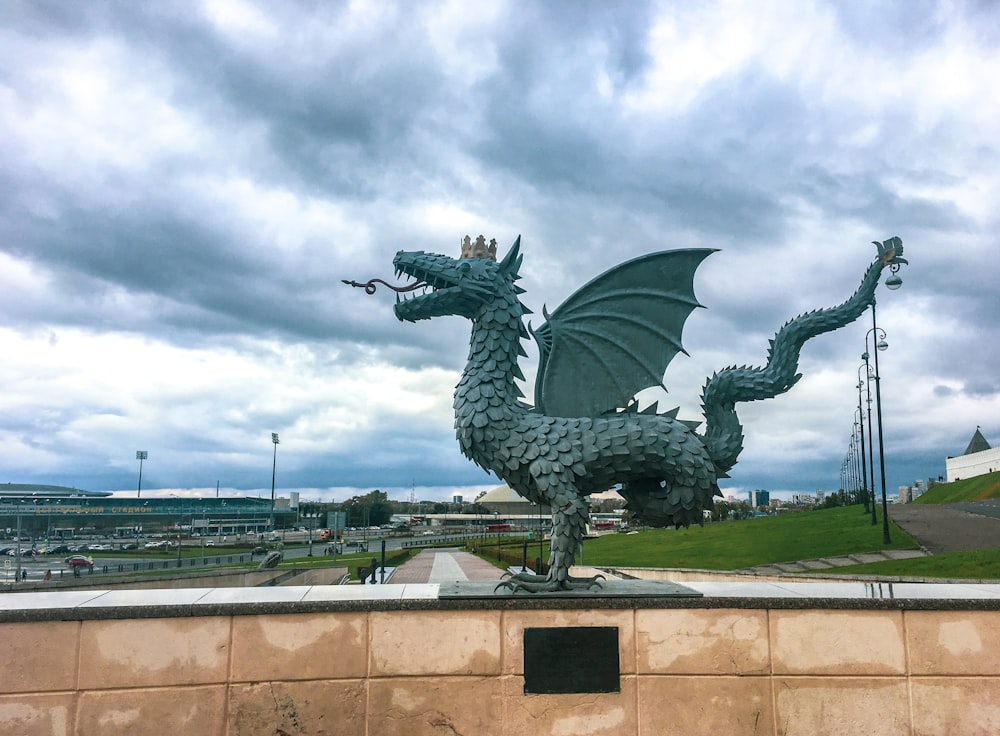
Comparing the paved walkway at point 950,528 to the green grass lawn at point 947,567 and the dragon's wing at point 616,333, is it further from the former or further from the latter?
the dragon's wing at point 616,333

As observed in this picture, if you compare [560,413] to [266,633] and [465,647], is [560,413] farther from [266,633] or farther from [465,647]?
[266,633]

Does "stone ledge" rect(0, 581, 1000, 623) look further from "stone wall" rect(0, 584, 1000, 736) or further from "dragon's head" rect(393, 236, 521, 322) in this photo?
"dragon's head" rect(393, 236, 521, 322)

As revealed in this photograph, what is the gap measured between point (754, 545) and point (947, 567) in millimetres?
10212

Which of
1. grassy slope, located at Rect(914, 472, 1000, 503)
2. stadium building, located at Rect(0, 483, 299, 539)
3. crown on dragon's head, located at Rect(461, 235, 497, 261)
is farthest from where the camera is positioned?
stadium building, located at Rect(0, 483, 299, 539)

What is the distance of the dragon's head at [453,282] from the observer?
6.39 metres

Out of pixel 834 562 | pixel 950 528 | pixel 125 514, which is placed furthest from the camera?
pixel 125 514

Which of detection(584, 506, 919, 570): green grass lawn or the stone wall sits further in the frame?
detection(584, 506, 919, 570): green grass lawn

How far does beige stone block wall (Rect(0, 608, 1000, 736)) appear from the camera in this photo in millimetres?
4520

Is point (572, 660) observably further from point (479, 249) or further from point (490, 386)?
point (479, 249)

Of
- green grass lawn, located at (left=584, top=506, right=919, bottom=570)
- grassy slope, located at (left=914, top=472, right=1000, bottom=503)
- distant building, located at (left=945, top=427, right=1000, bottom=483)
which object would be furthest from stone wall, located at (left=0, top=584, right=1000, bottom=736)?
distant building, located at (left=945, top=427, right=1000, bottom=483)

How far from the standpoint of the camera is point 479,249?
6754 mm

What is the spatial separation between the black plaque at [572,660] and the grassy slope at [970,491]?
1974 inches

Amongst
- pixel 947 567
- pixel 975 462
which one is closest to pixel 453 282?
pixel 947 567

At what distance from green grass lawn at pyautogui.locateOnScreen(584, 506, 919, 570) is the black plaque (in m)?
17.2
